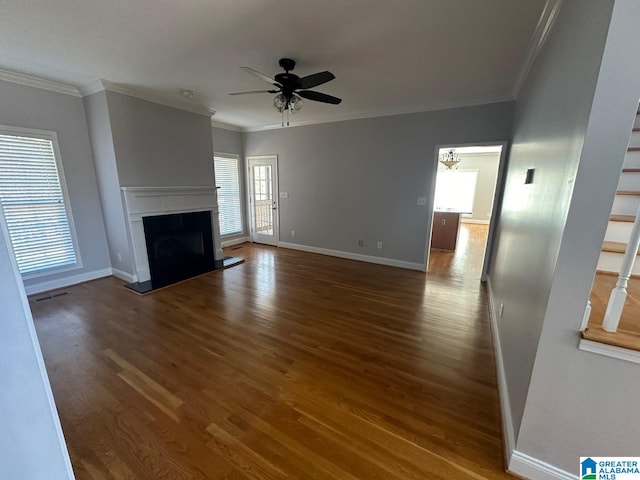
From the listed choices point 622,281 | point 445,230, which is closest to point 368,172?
point 445,230

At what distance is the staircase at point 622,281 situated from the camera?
1.08 meters

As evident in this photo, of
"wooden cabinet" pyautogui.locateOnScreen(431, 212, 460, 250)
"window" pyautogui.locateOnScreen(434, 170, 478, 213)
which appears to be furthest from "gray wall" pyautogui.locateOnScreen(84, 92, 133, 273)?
"window" pyautogui.locateOnScreen(434, 170, 478, 213)

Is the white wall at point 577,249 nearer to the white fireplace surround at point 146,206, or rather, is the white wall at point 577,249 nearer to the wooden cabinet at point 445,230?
the white fireplace surround at point 146,206

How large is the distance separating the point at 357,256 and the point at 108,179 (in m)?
4.22

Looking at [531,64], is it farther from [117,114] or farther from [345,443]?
[117,114]

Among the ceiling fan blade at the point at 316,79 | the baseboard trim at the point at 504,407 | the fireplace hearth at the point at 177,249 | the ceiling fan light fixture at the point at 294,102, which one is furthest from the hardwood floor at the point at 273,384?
the ceiling fan blade at the point at 316,79

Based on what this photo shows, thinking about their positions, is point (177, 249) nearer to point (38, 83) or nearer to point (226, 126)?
point (38, 83)

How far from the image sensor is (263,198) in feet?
20.5

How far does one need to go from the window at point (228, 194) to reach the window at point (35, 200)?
2608mm

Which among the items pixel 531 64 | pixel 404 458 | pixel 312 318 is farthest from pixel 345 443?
pixel 531 64

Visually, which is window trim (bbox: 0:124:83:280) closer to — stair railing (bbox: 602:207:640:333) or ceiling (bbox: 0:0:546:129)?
ceiling (bbox: 0:0:546:129)

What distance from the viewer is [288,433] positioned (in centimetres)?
157

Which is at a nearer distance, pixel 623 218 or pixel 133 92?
pixel 623 218

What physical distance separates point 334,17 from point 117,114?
3137 mm
